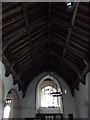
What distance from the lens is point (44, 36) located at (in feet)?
26.6

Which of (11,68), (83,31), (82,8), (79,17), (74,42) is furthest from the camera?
(11,68)

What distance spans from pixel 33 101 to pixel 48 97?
1092 millimetres

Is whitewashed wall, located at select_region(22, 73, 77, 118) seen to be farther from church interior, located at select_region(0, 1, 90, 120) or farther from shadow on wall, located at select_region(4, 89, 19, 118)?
shadow on wall, located at select_region(4, 89, 19, 118)

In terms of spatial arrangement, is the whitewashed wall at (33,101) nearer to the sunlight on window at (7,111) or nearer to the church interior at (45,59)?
the church interior at (45,59)

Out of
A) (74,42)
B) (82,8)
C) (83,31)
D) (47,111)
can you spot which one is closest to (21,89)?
(47,111)

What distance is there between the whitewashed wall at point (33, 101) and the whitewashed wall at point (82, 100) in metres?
0.50

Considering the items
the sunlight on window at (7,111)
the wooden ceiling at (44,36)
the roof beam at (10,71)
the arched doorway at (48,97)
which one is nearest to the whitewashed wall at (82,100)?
the wooden ceiling at (44,36)

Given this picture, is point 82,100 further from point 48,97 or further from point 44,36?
point 44,36

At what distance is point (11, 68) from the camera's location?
810cm

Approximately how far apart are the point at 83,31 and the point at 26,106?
21.6 ft

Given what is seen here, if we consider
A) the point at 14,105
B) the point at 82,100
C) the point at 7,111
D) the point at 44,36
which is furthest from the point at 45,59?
the point at 7,111

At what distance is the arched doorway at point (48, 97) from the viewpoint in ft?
38.2

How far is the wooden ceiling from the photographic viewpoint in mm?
5891

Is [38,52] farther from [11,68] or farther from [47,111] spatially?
[47,111]
